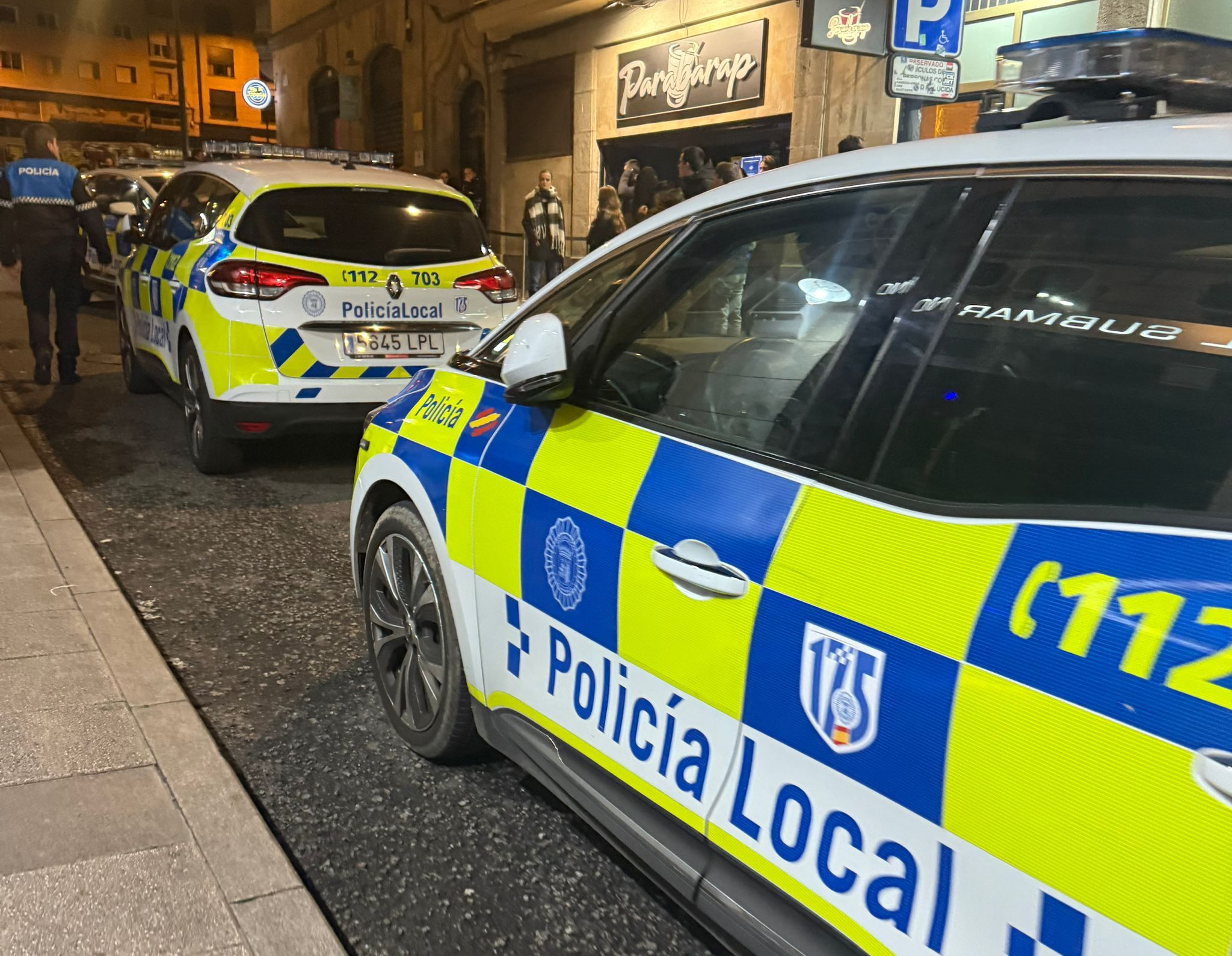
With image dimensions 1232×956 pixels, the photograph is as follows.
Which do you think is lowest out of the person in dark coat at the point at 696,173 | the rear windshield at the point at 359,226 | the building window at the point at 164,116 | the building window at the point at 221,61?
the rear windshield at the point at 359,226

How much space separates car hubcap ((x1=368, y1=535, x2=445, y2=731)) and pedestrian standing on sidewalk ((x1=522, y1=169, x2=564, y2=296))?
10.6 m

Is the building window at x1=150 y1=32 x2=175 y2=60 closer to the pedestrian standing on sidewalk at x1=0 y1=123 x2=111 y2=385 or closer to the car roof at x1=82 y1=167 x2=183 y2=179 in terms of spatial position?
the car roof at x1=82 y1=167 x2=183 y2=179

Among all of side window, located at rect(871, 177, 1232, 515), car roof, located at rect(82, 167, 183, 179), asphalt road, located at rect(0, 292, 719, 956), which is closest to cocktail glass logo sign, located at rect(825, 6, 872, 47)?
asphalt road, located at rect(0, 292, 719, 956)

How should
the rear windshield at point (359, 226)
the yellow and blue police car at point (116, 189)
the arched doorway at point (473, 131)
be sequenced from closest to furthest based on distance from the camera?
the rear windshield at point (359, 226) → the yellow and blue police car at point (116, 189) → the arched doorway at point (473, 131)

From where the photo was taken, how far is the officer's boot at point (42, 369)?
8453mm

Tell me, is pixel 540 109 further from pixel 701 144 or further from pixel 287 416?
pixel 287 416

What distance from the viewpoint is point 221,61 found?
72.6 m

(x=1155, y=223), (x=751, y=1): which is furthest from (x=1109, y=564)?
(x=751, y=1)

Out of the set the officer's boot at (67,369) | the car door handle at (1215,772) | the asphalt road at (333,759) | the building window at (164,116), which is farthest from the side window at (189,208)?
the building window at (164,116)

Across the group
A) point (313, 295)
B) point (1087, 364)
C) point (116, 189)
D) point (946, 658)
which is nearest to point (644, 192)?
point (116, 189)

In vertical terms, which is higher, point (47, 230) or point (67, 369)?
point (47, 230)

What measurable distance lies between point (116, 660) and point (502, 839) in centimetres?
158

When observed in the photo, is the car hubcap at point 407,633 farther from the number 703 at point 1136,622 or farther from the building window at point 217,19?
the building window at point 217,19

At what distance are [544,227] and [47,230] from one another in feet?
20.7
